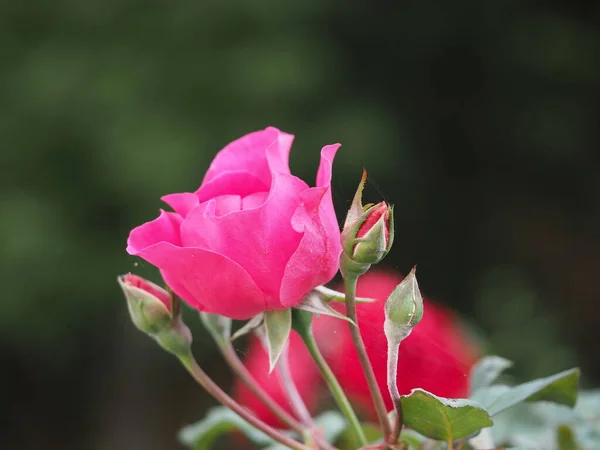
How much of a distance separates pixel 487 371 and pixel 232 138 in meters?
2.21

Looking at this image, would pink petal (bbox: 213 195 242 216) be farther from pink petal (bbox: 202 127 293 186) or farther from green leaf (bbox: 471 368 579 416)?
green leaf (bbox: 471 368 579 416)

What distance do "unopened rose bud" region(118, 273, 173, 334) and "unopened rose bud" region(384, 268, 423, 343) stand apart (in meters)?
0.14

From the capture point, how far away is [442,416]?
45 cm

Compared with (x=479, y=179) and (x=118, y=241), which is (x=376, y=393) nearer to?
(x=118, y=241)

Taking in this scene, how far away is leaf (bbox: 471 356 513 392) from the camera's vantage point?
23.2 inches

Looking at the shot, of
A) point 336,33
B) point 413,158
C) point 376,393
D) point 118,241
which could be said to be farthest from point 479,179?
point 376,393

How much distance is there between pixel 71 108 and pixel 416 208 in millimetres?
1381

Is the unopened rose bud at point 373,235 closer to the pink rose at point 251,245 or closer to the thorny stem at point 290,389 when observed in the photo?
the pink rose at point 251,245

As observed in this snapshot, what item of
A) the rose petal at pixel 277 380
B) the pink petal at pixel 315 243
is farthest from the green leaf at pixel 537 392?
the rose petal at pixel 277 380

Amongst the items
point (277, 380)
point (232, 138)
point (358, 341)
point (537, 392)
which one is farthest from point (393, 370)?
point (232, 138)

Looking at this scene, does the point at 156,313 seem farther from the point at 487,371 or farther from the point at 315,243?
the point at 487,371

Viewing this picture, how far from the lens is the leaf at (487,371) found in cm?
59

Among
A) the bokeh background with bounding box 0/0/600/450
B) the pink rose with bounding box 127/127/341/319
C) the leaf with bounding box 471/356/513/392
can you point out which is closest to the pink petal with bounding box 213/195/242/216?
the pink rose with bounding box 127/127/341/319

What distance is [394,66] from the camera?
3455 millimetres
